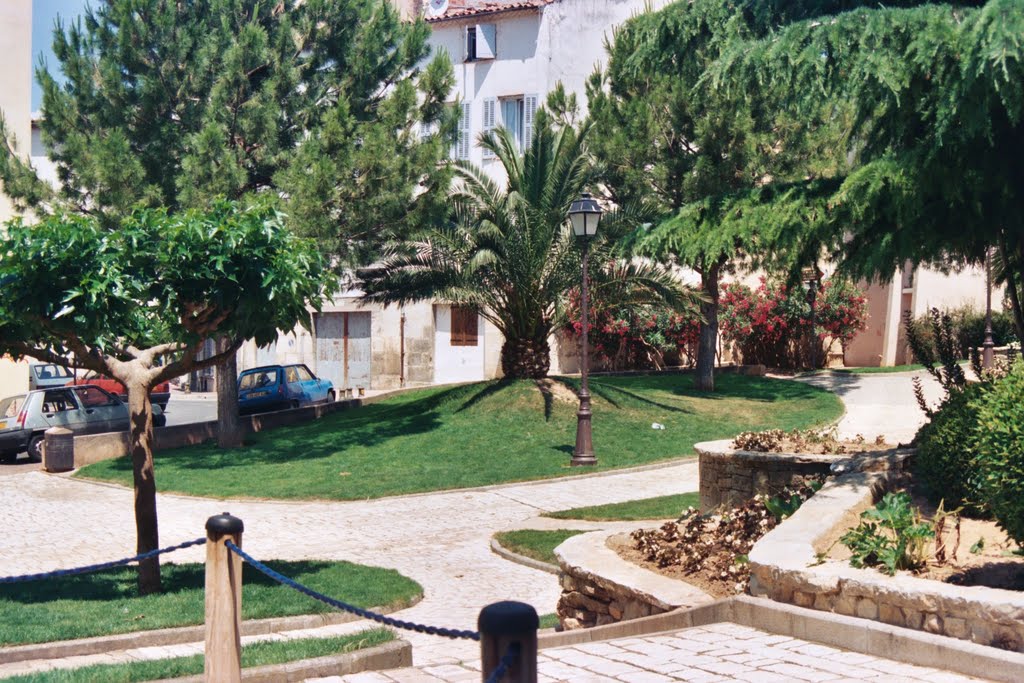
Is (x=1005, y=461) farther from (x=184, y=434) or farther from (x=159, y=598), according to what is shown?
(x=184, y=434)

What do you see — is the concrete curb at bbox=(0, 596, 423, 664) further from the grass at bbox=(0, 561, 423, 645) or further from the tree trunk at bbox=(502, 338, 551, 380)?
the tree trunk at bbox=(502, 338, 551, 380)

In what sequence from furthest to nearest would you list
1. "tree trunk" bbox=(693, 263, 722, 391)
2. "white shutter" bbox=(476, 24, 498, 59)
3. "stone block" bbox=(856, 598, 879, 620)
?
"white shutter" bbox=(476, 24, 498, 59) < "tree trunk" bbox=(693, 263, 722, 391) < "stone block" bbox=(856, 598, 879, 620)

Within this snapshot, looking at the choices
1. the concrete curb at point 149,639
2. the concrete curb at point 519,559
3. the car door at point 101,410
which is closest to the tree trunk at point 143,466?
the concrete curb at point 149,639

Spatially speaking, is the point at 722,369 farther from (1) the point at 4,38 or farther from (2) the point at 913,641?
(2) the point at 913,641

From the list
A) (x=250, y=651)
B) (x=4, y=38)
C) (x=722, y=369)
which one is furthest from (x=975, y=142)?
(x=4, y=38)

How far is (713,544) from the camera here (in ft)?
27.6

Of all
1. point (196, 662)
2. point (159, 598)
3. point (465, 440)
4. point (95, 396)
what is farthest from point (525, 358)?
point (196, 662)

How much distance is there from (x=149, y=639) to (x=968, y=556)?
583cm

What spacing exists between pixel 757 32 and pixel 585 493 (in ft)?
25.5

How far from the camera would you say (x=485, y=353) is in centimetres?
3244

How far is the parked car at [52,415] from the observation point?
69.8ft

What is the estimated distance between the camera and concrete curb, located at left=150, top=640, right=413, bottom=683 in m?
6.07

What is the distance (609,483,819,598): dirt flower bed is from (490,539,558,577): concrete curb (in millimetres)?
2131

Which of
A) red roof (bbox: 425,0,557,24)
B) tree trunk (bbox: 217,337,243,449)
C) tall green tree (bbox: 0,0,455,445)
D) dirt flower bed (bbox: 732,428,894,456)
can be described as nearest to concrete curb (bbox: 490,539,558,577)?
dirt flower bed (bbox: 732,428,894,456)
